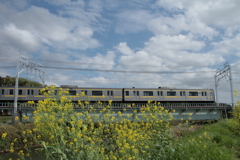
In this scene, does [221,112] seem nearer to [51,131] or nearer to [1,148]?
[1,148]

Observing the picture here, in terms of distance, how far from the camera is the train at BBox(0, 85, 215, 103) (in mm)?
22969

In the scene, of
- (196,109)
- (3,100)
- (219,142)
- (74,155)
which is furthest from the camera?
(196,109)

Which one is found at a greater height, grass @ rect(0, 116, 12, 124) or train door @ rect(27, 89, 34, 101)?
train door @ rect(27, 89, 34, 101)

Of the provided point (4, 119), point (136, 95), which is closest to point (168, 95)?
point (136, 95)

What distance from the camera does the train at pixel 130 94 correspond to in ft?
75.4

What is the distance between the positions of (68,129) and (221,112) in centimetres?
2719

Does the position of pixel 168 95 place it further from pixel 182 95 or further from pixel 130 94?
pixel 130 94

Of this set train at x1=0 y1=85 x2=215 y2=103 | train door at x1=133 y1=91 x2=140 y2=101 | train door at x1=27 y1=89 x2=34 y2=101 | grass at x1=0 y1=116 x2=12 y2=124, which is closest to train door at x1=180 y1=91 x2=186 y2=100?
train at x1=0 y1=85 x2=215 y2=103

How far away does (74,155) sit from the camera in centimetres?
324

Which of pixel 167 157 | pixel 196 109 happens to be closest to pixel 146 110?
pixel 167 157

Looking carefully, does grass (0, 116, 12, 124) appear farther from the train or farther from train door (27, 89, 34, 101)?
train door (27, 89, 34, 101)

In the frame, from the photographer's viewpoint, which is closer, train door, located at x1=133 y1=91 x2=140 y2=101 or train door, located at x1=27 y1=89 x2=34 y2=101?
train door, located at x1=27 y1=89 x2=34 y2=101

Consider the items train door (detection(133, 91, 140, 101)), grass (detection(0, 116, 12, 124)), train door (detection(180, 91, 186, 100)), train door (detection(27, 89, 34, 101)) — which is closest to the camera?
grass (detection(0, 116, 12, 124))

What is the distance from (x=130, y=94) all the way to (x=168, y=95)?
5.44 meters
